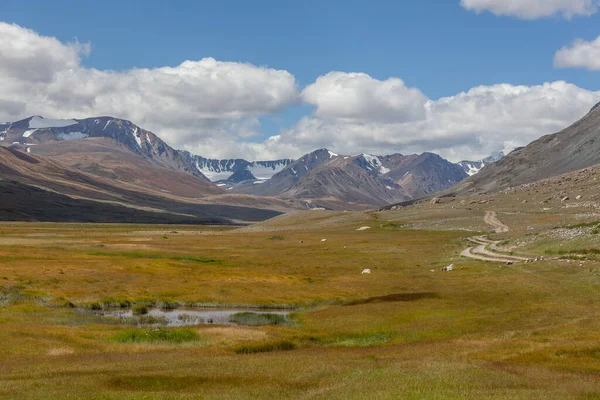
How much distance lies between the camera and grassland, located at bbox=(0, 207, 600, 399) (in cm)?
2772

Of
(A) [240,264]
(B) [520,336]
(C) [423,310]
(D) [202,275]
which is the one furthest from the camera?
(A) [240,264]

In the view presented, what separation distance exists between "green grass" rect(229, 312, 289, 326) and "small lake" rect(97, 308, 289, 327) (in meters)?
0.78

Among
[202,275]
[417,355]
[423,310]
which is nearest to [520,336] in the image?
[417,355]

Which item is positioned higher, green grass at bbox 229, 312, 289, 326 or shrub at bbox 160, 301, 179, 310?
shrub at bbox 160, 301, 179, 310

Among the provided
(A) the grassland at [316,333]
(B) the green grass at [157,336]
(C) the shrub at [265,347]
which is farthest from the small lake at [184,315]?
(C) the shrub at [265,347]

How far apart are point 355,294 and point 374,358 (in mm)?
41871

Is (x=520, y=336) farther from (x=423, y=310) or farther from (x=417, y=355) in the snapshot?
(x=423, y=310)

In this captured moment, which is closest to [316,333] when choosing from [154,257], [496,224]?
[154,257]

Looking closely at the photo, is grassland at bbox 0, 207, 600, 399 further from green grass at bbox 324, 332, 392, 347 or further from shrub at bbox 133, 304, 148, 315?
shrub at bbox 133, 304, 148, 315

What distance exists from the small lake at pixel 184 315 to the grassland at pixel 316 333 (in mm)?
2627

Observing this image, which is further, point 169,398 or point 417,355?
point 417,355

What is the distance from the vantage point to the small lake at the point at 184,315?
60.2 metres

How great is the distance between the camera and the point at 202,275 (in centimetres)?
9688

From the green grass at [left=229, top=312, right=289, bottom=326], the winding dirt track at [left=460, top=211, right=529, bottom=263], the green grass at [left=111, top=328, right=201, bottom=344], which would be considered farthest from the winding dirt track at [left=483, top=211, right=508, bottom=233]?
the green grass at [left=111, top=328, right=201, bottom=344]
